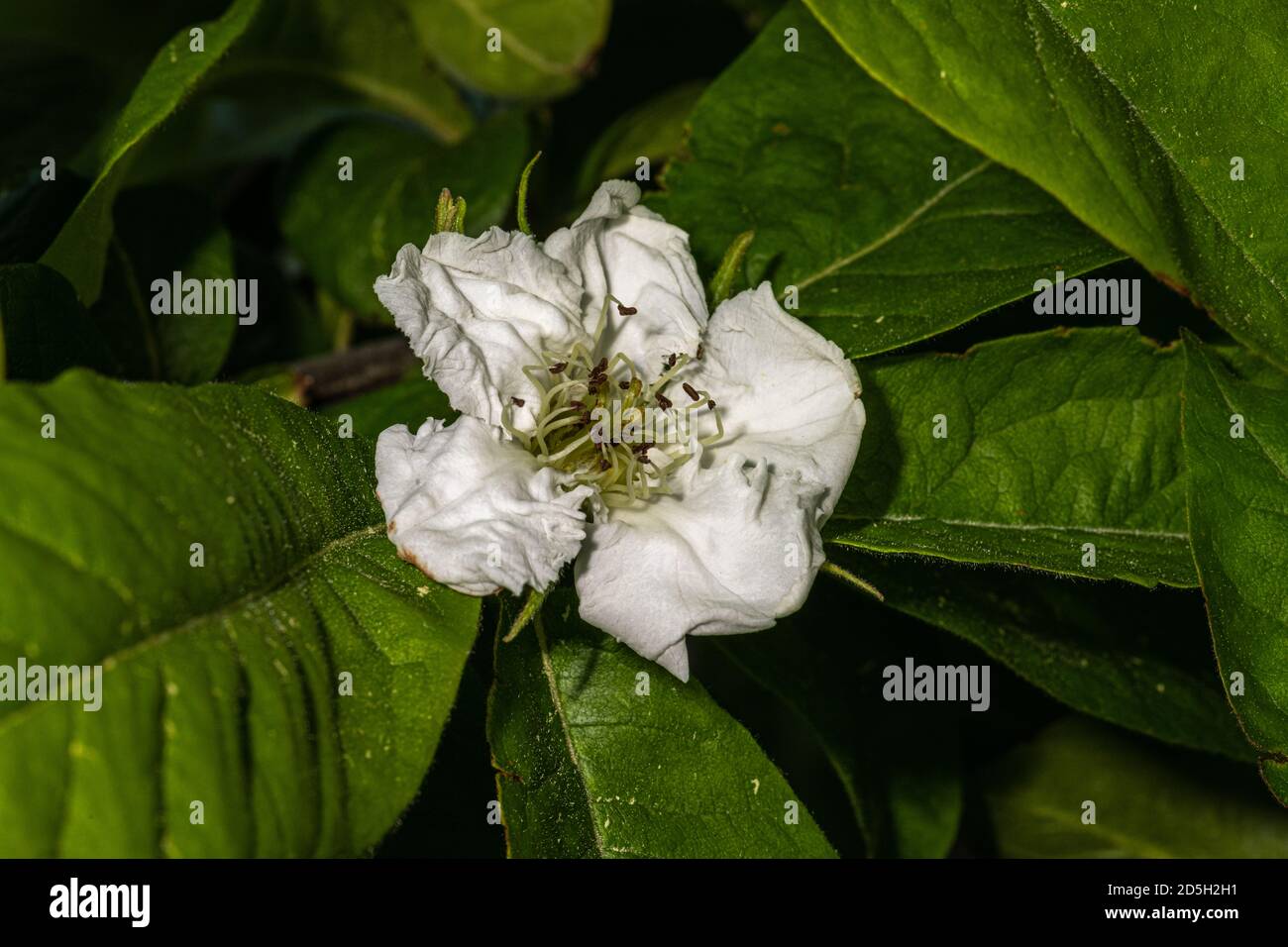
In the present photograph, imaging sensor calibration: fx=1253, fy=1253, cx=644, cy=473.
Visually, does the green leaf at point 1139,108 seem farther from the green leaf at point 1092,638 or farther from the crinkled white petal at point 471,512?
the crinkled white petal at point 471,512

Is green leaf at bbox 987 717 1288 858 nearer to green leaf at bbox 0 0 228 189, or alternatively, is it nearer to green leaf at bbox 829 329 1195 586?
green leaf at bbox 829 329 1195 586

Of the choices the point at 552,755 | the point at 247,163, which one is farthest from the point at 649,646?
the point at 247,163

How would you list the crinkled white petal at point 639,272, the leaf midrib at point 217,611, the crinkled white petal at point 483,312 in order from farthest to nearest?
1. the crinkled white petal at point 639,272
2. the crinkled white petal at point 483,312
3. the leaf midrib at point 217,611

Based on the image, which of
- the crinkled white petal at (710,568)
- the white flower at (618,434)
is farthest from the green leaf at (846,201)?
the crinkled white petal at (710,568)

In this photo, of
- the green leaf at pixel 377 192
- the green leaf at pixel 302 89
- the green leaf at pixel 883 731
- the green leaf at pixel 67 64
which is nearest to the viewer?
the green leaf at pixel 883 731

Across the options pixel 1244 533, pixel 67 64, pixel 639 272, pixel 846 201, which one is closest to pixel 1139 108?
pixel 846 201

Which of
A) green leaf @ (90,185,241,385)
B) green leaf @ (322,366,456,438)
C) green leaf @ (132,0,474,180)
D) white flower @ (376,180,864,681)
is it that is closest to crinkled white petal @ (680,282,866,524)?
white flower @ (376,180,864,681)

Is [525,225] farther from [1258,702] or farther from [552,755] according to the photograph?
[1258,702]
